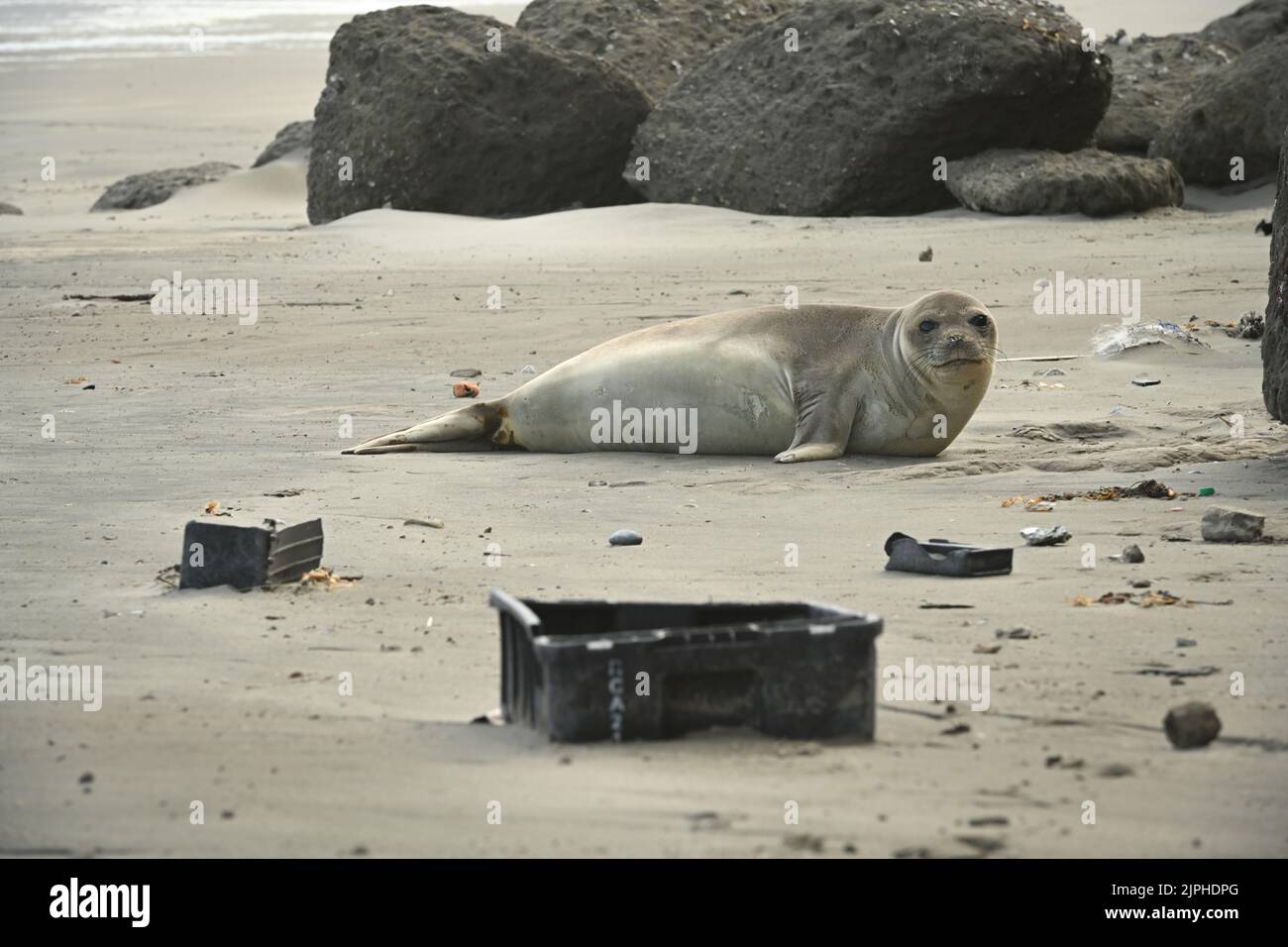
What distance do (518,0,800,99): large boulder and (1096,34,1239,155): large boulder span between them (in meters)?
3.28

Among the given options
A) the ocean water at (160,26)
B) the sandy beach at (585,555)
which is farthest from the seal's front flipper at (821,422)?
the ocean water at (160,26)

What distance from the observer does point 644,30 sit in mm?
15961

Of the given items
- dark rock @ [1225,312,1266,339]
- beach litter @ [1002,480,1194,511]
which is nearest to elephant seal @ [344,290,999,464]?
beach litter @ [1002,480,1194,511]

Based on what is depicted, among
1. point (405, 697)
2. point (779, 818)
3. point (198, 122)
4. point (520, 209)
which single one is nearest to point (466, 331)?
point (520, 209)

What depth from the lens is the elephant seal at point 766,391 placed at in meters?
7.11

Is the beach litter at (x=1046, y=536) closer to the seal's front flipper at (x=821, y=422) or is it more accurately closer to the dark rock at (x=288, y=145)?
the seal's front flipper at (x=821, y=422)

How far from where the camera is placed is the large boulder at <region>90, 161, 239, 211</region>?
57.0 feet

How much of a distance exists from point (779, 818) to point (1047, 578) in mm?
2052

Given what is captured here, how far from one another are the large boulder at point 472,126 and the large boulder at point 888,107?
933mm

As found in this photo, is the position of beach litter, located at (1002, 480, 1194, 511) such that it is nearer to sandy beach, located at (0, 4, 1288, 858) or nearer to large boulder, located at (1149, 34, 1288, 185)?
sandy beach, located at (0, 4, 1288, 858)

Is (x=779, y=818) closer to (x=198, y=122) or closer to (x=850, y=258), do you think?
(x=850, y=258)

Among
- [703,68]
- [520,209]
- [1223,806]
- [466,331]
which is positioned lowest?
[1223,806]

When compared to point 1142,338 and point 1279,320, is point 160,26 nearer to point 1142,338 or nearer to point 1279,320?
point 1142,338

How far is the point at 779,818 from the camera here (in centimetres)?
311
